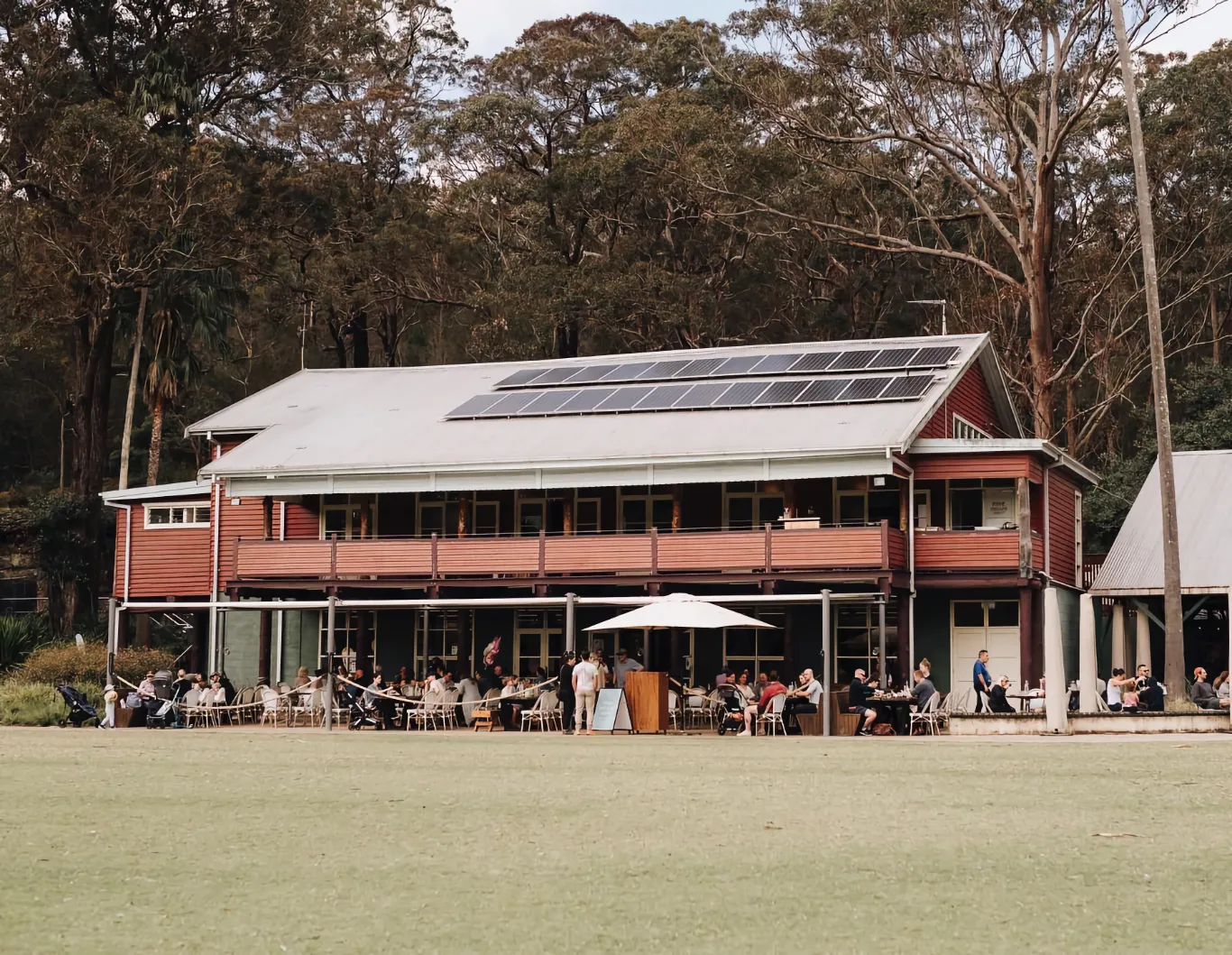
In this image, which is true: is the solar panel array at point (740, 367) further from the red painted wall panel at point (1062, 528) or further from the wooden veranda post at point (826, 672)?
the wooden veranda post at point (826, 672)

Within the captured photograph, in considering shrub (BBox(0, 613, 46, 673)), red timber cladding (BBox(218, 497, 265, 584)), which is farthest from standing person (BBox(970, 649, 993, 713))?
shrub (BBox(0, 613, 46, 673))

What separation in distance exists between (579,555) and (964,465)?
7.36 metres

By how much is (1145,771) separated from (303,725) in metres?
17.9

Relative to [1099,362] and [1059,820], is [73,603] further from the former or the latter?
[1059,820]

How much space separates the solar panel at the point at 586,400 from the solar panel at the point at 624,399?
183mm

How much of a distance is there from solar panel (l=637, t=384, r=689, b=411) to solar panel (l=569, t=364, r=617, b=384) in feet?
6.72

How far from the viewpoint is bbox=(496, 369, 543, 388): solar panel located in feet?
128

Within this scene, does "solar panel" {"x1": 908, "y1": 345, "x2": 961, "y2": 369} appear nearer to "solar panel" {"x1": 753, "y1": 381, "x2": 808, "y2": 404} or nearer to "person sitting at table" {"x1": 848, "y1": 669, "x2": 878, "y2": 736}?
"solar panel" {"x1": 753, "y1": 381, "x2": 808, "y2": 404}

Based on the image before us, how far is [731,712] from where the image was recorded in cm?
2666

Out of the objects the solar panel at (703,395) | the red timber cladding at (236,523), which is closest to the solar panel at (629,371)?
the solar panel at (703,395)

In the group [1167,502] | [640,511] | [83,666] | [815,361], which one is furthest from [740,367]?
[83,666]

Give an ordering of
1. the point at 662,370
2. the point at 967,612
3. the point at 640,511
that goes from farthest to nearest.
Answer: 1. the point at 662,370
2. the point at 640,511
3. the point at 967,612

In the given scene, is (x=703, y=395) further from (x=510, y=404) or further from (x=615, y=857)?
(x=615, y=857)

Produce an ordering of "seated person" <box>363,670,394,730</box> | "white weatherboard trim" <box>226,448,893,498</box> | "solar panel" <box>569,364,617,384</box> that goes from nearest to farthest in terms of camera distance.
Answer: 1. "seated person" <box>363,670,394,730</box>
2. "white weatherboard trim" <box>226,448,893,498</box>
3. "solar panel" <box>569,364,617,384</box>
